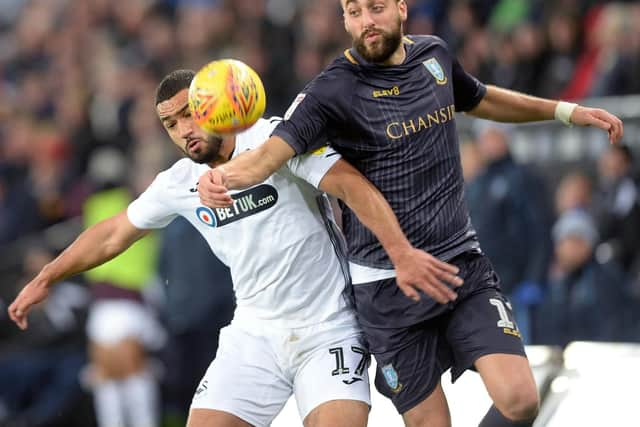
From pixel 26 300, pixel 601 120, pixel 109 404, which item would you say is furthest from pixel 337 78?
pixel 109 404

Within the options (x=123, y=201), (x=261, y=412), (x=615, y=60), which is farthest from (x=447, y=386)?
(x=123, y=201)

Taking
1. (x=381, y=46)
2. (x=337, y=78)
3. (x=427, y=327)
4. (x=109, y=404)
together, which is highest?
(x=381, y=46)

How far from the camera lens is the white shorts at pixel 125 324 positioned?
10336 mm

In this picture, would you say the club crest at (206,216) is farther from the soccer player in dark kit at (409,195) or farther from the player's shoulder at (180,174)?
the soccer player in dark kit at (409,195)

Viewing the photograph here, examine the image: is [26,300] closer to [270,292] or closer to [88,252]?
[88,252]

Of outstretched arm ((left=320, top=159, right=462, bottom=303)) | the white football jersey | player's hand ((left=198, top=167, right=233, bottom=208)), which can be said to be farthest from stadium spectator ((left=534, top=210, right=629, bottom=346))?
player's hand ((left=198, top=167, right=233, bottom=208))

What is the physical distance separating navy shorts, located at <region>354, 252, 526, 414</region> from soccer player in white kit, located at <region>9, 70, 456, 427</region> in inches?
6.2

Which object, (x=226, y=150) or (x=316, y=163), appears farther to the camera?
(x=226, y=150)

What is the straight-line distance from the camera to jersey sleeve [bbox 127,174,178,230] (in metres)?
5.66

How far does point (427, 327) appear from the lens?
5328 mm

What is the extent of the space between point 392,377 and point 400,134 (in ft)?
3.64

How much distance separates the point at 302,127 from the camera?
4.98 meters

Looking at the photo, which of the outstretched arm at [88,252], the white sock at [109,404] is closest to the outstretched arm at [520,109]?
the outstretched arm at [88,252]

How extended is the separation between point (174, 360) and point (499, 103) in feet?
17.4
